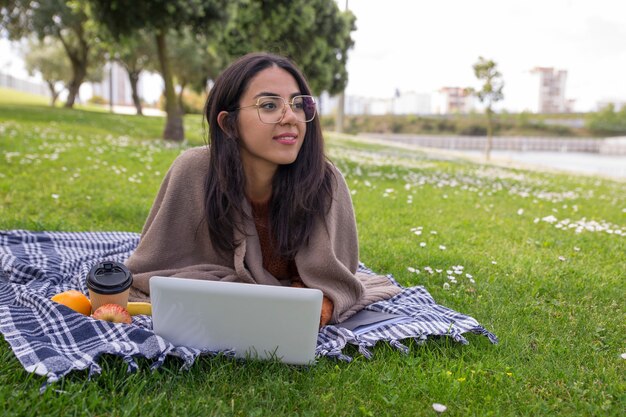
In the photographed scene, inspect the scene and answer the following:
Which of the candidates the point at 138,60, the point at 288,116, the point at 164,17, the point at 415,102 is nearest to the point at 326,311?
the point at 288,116

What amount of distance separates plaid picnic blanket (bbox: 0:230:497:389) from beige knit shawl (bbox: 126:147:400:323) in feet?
0.99

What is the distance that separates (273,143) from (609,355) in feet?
7.29

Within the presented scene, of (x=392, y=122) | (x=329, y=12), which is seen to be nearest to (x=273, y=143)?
(x=329, y=12)

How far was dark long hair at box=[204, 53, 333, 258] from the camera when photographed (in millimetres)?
3078

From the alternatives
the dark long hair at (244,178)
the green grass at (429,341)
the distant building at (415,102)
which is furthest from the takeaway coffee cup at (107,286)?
the distant building at (415,102)

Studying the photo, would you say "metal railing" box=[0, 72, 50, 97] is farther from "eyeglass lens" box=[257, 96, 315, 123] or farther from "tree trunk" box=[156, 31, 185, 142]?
"eyeglass lens" box=[257, 96, 315, 123]

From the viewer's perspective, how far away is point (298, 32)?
60.8 ft

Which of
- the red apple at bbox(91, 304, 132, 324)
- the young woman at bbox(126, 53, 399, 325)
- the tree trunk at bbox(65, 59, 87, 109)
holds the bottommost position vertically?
the red apple at bbox(91, 304, 132, 324)

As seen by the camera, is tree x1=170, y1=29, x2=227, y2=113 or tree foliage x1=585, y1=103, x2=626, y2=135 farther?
tree foliage x1=585, y1=103, x2=626, y2=135

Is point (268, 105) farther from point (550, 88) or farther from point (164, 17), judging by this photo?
point (550, 88)

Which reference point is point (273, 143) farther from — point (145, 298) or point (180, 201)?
point (145, 298)

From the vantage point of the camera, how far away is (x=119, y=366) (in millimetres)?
2451

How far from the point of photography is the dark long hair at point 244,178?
121 inches

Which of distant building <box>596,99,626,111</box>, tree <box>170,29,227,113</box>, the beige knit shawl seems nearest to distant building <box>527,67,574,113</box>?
distant building <box>596,99,626,111</box>
